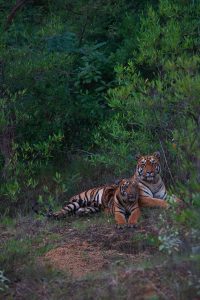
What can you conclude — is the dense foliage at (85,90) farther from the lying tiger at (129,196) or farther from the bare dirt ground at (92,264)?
the bare dirt ground at (92,264)

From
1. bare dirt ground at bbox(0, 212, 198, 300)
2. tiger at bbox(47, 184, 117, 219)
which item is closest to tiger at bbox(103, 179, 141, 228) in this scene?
bare dirt ground at bbox(0, 212, 198, 300)

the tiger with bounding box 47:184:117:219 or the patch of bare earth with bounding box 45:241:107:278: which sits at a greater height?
the patch of bare earth with bounding box 45:241:107:278

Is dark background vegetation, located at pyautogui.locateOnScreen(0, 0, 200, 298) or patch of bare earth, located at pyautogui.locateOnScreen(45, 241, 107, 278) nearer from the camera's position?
patch of bare earth, located at pyautogui.locateOnScreen(45, 241, 107, 278)

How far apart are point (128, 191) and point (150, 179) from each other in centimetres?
60

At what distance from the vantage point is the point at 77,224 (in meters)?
10.4

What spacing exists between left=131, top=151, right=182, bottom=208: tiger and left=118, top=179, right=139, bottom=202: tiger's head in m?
0.24

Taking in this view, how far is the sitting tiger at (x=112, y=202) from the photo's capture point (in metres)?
10.5

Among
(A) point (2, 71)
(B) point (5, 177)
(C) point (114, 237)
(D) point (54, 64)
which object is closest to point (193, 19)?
(D) point (54, 64)

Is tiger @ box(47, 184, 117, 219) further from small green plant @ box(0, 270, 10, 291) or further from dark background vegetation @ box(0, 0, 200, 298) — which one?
small green plant @ box(0, 270, 10, 291)

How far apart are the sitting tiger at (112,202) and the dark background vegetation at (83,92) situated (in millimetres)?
337

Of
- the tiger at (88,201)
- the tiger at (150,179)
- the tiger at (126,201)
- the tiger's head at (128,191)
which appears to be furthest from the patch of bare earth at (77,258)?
the tiger at (150,179)

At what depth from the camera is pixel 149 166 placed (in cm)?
1112

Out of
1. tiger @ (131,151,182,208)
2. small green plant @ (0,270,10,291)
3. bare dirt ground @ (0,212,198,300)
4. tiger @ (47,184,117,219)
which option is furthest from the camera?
tiger @ (47,184,117,219)

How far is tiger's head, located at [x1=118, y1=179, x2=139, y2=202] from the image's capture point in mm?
10711
